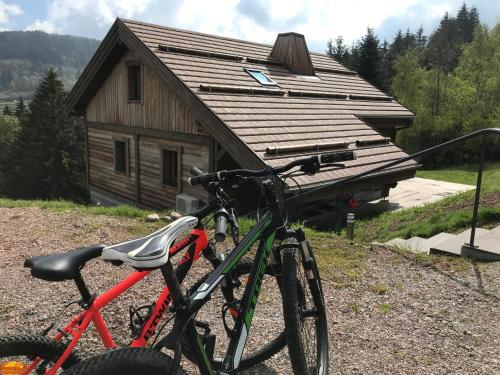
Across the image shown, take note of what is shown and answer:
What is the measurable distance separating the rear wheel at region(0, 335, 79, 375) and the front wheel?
120cm

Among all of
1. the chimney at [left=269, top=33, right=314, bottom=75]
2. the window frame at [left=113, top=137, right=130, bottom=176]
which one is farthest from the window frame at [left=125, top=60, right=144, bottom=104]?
the chimney at [left=269, top=33, right=314, bottom=75]

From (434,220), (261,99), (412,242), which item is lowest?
(412,242)

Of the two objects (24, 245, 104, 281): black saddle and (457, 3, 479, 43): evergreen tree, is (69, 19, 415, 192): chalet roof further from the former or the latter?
(457, 3, 479, 43): evergreen tree

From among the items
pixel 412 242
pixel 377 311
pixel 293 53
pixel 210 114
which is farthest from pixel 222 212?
pixel 293 53

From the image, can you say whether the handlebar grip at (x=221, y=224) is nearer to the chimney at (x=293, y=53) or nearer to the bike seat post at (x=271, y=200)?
the bike seat post at (x=271, y=200)

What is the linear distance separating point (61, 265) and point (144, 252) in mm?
385

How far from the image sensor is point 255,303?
100 inches

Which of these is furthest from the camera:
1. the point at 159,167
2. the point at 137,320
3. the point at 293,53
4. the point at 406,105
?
the point at 406,105

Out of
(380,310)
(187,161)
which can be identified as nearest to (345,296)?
(380,310)

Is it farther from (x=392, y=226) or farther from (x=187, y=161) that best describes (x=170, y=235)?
(x=187, y=161)

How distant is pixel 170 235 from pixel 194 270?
3.29 m

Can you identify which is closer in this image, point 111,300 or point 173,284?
point 173,284

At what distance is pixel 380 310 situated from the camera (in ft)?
13.9

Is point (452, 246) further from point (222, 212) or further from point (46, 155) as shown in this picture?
point (46, 155)
